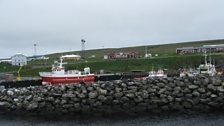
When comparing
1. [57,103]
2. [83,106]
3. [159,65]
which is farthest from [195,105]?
[159,65]

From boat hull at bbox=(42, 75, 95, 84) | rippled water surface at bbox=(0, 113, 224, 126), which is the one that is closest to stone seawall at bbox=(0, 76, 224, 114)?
rippled water surface at bbox=(0, 113, 224, 126)

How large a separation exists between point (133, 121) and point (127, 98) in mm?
2898

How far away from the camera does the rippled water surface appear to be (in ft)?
83.1

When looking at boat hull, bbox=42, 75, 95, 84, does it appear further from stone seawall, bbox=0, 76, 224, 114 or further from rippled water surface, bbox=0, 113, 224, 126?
rippled water surface, bbox=0, 113, 224, 126

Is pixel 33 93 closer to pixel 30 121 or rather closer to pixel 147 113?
pixel 30 121

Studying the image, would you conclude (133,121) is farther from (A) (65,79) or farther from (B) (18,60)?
(B) (18,60)

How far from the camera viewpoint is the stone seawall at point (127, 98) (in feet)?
93.4

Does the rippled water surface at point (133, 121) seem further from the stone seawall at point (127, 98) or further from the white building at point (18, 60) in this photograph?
the white building at point (18, 60)

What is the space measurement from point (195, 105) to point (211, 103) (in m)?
1.00

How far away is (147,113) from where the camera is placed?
28.3 m

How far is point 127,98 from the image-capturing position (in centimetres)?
2884

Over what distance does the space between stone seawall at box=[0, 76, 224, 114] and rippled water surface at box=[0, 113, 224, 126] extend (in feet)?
3.69

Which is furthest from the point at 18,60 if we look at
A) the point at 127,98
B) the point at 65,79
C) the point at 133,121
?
the point at 133,121

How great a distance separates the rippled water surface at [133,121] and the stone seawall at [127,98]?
1.13m
